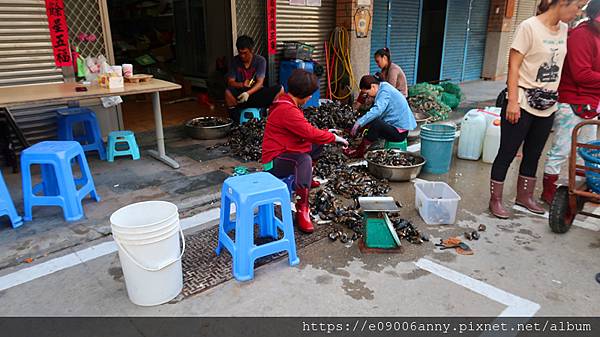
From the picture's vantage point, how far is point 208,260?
3293 mm

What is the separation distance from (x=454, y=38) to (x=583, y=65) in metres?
8.62

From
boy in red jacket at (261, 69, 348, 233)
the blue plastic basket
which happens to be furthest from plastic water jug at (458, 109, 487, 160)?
boy in red jacket at (261, 69, 348, 233)

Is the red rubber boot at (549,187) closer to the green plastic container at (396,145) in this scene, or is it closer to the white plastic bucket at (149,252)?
the green plastic container at (396,145)

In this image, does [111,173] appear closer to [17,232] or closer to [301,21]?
[17,232]

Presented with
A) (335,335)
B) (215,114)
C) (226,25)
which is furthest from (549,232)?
(226,25)

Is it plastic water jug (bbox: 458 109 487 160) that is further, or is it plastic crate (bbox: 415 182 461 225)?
plastic water jug (bbox: 458 109 487 160)

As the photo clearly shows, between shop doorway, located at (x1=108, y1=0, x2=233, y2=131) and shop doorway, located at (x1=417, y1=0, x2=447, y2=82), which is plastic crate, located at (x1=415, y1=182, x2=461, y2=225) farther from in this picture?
shop doorway, located at (x1=417, y1=0, x2=447, y2=82)

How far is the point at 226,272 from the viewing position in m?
3.13

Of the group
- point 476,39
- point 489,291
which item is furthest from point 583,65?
point 476,39

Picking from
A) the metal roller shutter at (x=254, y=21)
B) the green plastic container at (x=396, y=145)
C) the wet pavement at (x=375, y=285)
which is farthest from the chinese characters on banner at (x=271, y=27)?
the wet pavement at (x=375, y=285)

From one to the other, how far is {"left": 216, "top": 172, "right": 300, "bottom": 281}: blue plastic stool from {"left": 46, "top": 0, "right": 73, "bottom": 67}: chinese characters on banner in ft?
12.1

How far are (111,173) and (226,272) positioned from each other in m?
2.69

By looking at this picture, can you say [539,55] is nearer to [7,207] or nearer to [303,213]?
[303,213]

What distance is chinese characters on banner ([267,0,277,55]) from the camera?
7.46 m
